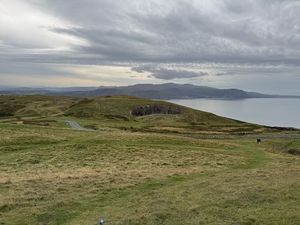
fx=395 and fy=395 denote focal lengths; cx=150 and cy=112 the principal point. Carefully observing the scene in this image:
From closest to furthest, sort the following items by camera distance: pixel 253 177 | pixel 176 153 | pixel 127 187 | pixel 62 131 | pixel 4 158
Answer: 1. pixel 127 187
2. pixel 253 177
3. pixel 4 158
4. pixel 176 153
5. pixel 62 131

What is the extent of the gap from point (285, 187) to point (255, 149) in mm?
34040

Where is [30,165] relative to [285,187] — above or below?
below

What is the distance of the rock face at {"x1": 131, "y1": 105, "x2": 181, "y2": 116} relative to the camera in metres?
168

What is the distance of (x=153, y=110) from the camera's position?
567ft

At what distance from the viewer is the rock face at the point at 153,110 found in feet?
551

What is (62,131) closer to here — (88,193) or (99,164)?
(99,164)

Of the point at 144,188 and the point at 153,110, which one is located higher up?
the point at 144,188

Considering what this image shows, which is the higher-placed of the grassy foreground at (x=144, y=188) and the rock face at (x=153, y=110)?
the grassy foreground at (x=144, y=188)

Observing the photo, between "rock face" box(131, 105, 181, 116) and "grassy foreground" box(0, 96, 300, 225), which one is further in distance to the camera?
"rock face" box(131, 105, 181, 116)

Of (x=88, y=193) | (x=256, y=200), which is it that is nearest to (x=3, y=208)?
(x=88, y=193)

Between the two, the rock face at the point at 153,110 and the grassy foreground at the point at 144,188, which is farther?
the rock face at the point at 153,110

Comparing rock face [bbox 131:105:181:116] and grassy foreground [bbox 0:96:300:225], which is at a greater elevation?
grassy foreground [bbox 0:96:300:225]

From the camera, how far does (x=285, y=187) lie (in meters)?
25.4

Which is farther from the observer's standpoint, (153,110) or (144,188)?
(153,110)
